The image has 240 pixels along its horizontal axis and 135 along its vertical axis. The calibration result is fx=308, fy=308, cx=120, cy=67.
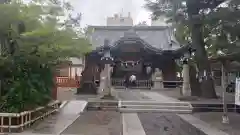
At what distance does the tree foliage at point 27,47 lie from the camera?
10.6 meters

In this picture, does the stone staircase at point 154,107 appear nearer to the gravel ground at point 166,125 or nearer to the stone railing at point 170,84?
the gravel ground at point 166,125

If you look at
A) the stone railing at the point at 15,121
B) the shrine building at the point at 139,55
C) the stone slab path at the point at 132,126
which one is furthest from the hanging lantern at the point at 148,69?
the stone railing at the point at 15,121

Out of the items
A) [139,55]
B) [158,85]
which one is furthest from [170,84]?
[139,55]

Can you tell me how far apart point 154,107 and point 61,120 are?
5868 millimetres

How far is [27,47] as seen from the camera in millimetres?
11039

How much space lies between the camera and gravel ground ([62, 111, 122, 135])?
10227mm

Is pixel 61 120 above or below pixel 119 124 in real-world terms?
above

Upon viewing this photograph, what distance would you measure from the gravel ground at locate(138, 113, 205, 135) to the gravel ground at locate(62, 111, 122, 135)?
44.2 inches

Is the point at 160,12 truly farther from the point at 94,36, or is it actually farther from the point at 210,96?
the point at 94,36

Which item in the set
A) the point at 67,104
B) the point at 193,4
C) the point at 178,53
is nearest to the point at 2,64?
the point at 67,104

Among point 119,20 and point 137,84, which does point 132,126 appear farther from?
point 119,20

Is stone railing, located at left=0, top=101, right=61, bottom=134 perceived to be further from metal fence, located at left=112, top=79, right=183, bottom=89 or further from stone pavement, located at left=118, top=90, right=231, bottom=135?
metal fence, located at left=112, top=79, right=183, bottom=89

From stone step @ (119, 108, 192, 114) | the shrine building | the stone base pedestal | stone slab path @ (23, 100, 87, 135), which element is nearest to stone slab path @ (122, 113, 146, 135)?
stone step @ (119, 108, 192, 114)

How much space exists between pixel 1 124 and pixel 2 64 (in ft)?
7.20
